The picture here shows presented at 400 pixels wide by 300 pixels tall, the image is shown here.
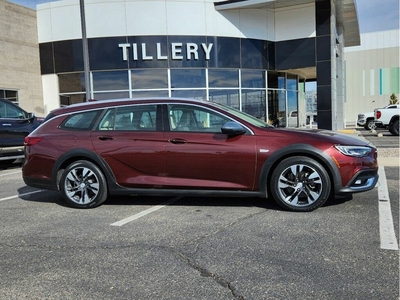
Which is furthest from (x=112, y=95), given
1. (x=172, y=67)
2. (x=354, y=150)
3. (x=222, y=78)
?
(x=354, y=150)

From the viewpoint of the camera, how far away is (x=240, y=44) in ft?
58.2

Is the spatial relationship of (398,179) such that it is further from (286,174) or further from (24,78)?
(24,78)

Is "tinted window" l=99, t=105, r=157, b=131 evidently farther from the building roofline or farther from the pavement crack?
the building roofline

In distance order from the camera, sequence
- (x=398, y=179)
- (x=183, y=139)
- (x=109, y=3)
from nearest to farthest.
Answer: (x=183, y=139), (x=398, y=179), (x=109, y=3)

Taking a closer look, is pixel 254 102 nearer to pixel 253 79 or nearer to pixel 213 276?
pixel 253 79

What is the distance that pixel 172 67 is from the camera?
17.1m

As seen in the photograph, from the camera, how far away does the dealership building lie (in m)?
17.0

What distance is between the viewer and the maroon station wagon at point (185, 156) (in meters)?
4.91

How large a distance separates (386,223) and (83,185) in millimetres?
4082

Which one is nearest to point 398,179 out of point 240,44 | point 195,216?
point 195,216

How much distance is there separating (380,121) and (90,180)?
17.8 meters

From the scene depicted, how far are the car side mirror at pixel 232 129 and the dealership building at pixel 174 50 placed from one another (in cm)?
1257

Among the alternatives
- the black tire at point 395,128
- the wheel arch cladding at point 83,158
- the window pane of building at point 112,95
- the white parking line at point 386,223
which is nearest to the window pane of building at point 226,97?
the window pane of building at point 112,95

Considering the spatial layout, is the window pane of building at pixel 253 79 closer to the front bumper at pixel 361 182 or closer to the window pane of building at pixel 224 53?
the window pane of building at pixel 224 53
